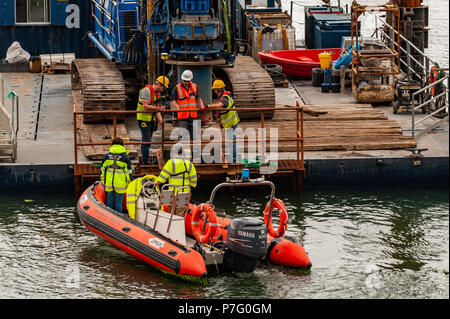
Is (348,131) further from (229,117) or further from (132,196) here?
(132,196)

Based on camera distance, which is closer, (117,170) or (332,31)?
(117,170)

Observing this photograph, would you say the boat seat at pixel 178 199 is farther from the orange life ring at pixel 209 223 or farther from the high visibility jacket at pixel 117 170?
the high visibility jacket at pixel 117 170

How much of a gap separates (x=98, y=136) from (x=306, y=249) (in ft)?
22.2

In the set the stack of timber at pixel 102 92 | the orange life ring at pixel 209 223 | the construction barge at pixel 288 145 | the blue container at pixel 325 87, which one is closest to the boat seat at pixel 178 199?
the orange life ring at pixel 209 223

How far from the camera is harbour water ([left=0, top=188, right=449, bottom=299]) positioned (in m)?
17.2

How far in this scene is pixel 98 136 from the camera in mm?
24234

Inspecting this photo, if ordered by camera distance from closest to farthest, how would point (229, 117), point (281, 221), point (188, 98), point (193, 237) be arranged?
1. point (281, 221)
2. point (193, 237)
3. point (188, 98)
4. point (229, 117)

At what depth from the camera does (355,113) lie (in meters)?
25.5

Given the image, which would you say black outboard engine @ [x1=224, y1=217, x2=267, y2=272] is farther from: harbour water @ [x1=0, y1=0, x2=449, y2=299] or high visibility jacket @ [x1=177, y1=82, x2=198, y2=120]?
high visibility jacket @ [x1=177, y1=82, x2=198, y2=120]

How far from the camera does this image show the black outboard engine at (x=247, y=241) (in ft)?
55.7

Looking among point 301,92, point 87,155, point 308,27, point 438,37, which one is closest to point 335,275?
point 87,155

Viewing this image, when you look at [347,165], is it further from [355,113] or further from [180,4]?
[180,4]

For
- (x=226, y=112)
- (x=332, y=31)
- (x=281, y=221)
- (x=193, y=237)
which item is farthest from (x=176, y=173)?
(x=332, y=31)

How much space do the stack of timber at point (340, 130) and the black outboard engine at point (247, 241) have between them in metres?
5.80
